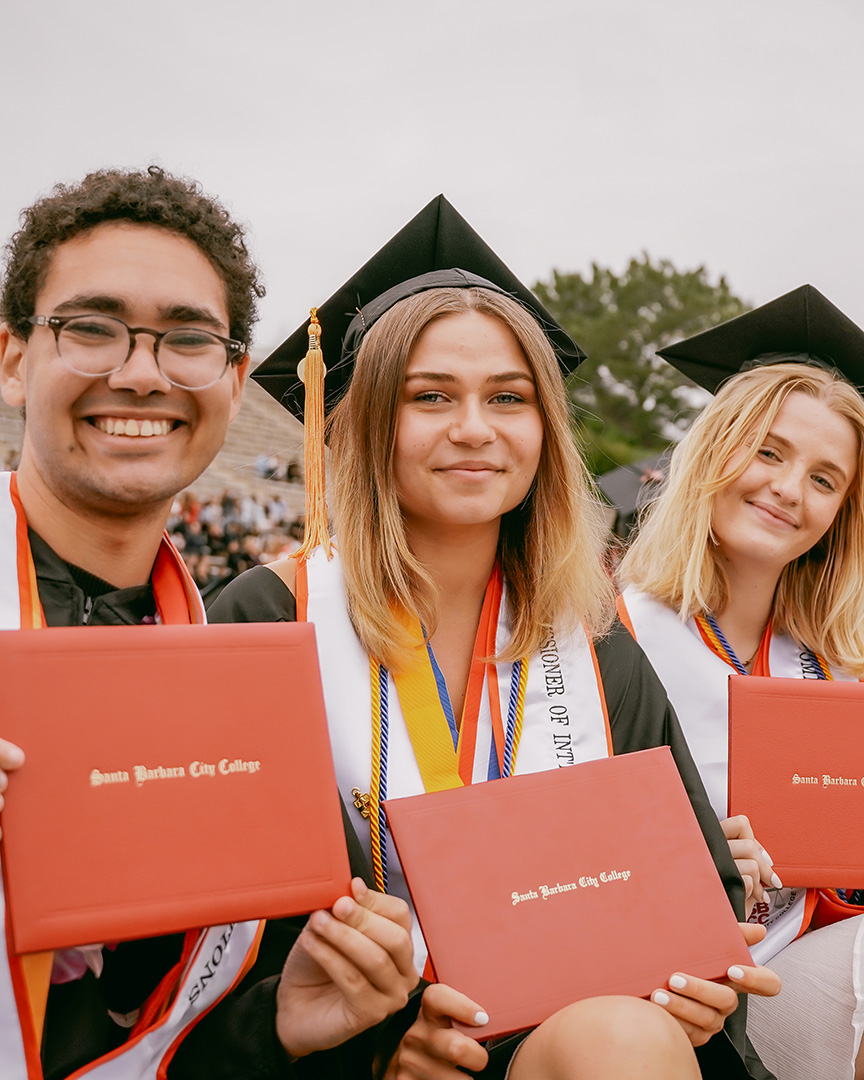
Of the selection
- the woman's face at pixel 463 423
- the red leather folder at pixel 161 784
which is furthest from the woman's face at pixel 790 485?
the red leather folder at pixel 161 784

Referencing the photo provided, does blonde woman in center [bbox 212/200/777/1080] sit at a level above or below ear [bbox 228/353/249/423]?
below

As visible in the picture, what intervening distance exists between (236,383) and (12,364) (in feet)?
1.44

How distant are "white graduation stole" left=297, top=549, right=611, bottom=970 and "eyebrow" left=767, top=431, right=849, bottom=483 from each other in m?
1.02

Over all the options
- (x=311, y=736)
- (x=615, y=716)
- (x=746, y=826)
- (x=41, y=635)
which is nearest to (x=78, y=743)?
(x=41, y=635)

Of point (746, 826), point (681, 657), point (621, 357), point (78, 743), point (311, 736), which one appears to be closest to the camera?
point (78, 743)

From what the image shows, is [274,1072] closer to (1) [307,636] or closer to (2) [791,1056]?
(1) [307,636]

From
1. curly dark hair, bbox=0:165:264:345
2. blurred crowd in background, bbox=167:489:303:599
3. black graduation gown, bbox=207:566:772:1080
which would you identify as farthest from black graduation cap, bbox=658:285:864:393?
blurred crowd in background, bbox=167:489:303:599

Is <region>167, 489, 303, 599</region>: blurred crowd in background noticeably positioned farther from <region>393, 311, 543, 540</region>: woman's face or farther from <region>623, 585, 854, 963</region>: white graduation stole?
<region>393, 311, 543, 540</region>: woman's face

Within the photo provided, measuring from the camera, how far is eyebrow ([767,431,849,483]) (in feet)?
9.43

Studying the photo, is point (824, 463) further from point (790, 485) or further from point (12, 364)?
point (12, 364)

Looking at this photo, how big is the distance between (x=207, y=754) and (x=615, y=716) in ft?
3.90

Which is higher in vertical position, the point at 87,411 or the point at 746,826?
the point at 87,411

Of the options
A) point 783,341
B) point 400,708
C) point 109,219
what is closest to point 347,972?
point 400,708

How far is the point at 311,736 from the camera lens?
150cm
